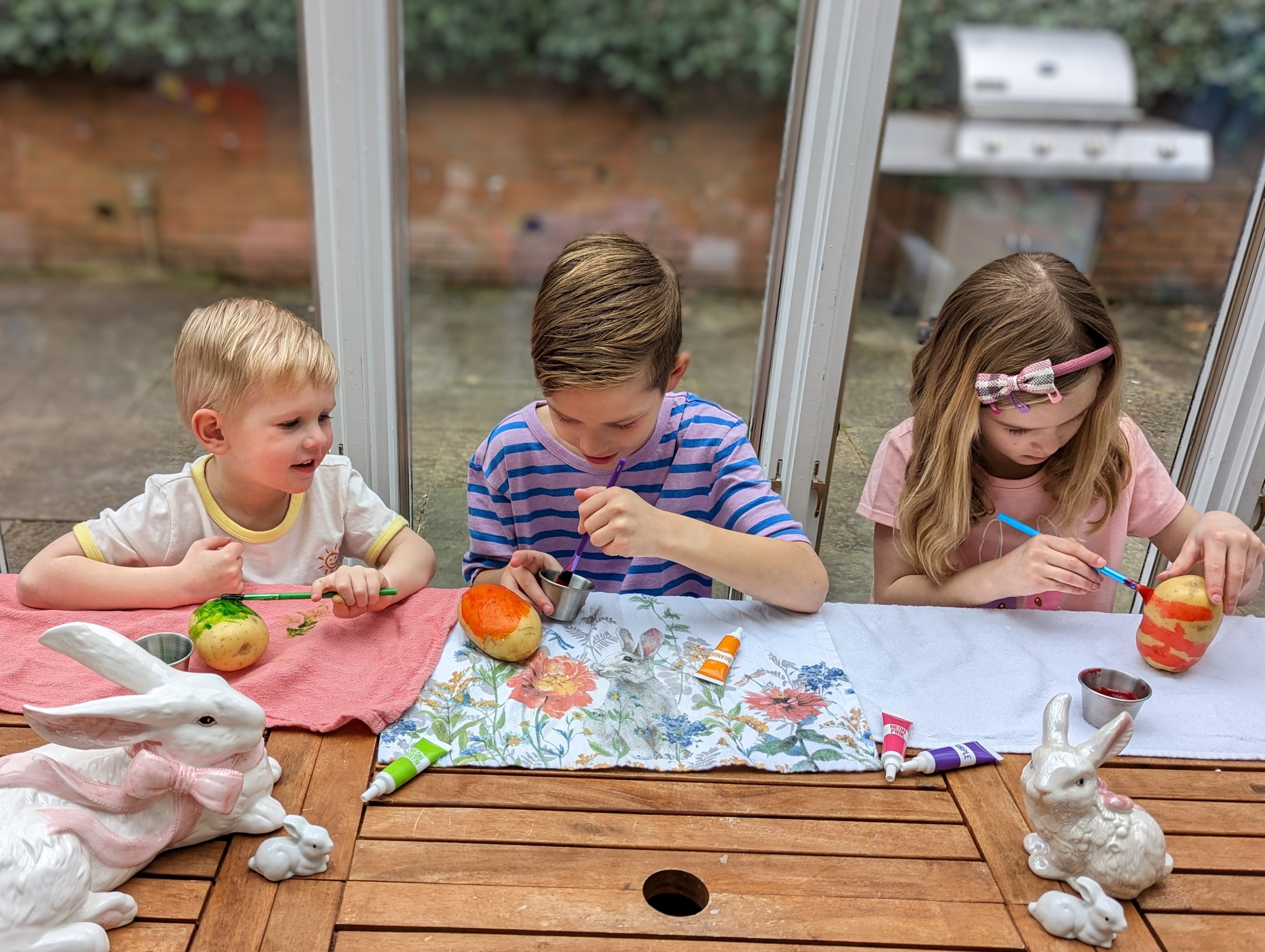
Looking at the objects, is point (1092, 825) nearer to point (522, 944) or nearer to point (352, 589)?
point (522, 944)

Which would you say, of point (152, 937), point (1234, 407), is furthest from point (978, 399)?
point (152, 937)

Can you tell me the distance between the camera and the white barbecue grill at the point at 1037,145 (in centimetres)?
491

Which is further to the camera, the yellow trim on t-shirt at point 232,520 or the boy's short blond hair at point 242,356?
the yellow trim on t-shirt at point 232,520

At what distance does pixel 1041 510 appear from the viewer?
A: 163 cm

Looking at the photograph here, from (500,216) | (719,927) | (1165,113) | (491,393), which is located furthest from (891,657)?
(1165,113)

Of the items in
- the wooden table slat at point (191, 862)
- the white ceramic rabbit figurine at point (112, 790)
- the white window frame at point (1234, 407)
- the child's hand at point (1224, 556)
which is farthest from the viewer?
the white window frame at point (1234, 407)

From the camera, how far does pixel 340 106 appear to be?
1519mm

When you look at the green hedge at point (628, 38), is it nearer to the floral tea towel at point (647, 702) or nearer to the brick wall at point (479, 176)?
the brick wall at point (479, 176)

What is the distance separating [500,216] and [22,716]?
4368 millimetres

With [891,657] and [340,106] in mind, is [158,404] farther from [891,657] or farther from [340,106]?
[891,657]

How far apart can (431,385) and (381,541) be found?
1.37 m

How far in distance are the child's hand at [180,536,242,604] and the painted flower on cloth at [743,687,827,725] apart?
68 cm

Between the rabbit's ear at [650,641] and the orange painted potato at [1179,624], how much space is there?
2.10ft

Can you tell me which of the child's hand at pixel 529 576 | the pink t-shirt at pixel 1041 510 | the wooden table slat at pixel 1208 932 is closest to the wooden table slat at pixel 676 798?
the wooden table slat at pixel 1208 932
